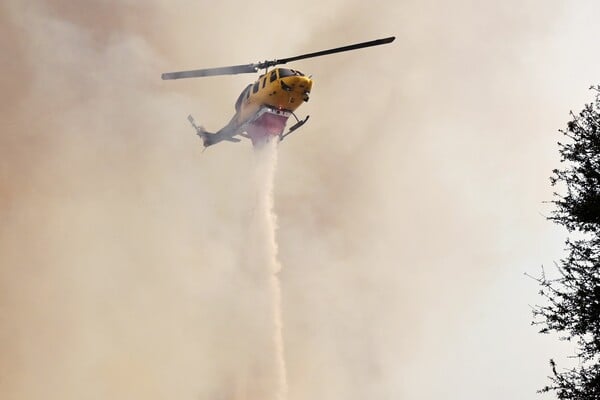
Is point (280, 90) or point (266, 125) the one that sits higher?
point (266, 125)

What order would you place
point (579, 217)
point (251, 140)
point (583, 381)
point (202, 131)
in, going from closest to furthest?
point (583, 381)
point (579, 217)
point (251, 140)
point (202, 131)

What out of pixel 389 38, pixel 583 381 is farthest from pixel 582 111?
pixel 389 38

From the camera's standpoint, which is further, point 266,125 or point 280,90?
point 266,125

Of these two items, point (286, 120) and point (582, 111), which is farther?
point (286, 120)

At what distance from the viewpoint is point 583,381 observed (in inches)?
591

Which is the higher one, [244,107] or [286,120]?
[244,107]

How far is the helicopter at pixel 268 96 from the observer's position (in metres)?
41.0

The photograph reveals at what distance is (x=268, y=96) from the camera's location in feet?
139

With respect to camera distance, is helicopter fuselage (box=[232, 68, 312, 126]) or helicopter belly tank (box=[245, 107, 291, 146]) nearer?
helicopter fuselage (box=[232, 68, 312, 126])

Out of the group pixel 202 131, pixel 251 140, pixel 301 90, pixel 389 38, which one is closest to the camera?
pixel 389 38

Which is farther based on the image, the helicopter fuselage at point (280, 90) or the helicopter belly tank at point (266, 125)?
the helicopter belly tank at point (266, 125)

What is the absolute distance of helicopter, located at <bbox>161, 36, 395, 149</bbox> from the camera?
135ft

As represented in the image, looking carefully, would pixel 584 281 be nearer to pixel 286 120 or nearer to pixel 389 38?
pixel 389 38

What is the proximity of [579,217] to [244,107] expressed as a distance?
1411 inches
